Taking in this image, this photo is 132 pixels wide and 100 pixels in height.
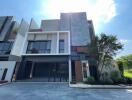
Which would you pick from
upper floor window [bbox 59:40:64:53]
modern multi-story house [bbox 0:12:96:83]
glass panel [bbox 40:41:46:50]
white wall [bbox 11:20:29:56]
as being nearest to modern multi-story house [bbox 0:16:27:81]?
white wall [bbox 11:20:29:56]

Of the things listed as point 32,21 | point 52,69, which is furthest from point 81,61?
A: point 32,21

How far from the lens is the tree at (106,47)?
48.1 ft

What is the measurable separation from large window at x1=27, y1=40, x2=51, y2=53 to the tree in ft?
26.1

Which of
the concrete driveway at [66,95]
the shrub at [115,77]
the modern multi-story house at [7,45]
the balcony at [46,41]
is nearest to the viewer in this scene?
the concrete driveway at [66,95]

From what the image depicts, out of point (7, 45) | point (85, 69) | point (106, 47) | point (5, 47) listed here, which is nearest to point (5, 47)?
point (5, 47)

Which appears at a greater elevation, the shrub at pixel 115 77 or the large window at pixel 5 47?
the large window at pixel 5 47

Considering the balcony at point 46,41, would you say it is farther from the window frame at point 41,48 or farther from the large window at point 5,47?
the large window at point 5,47

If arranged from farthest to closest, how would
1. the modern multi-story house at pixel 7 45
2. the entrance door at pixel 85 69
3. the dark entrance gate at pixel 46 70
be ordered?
the dark entrance gate at pixel 46 70 < the modern multi-story house at pixel 7 45 < the entrance door at pixel 85 69

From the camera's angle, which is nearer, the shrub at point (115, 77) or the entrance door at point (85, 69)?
the shrub at point (115, 77)

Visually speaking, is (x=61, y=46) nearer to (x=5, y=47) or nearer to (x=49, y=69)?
(x=49, y=69)

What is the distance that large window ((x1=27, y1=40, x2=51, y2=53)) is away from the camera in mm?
19534

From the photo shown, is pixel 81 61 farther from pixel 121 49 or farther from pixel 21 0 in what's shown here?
pixel 21 0

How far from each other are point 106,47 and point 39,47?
33.9ft

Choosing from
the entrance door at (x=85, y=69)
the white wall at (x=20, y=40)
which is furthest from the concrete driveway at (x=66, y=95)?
the white wall at (x=20, y=40)
